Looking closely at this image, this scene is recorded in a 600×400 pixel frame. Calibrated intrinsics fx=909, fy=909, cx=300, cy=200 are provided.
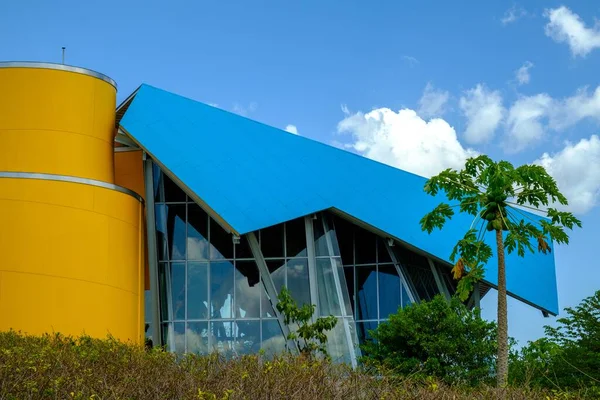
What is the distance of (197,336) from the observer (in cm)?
3127

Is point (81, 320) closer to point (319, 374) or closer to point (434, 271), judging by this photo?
point (434, 271)

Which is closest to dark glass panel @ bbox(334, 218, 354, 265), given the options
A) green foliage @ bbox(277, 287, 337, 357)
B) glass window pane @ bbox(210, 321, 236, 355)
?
green foliage @ bbox(277, 287, 337, 357)

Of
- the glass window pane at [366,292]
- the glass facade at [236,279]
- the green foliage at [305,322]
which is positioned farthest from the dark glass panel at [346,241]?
the green foliage at [305,322]

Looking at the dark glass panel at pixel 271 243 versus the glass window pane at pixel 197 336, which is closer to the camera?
the glass window pane at pixel 197 336

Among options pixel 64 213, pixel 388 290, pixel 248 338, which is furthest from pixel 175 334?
pixel 388 290

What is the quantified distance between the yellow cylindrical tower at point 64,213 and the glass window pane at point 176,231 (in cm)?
197

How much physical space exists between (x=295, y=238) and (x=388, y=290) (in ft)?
13.6

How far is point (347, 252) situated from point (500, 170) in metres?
8.57

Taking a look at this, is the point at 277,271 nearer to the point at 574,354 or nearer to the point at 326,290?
the point at 326,290

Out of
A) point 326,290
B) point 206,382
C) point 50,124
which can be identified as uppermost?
point 50,124

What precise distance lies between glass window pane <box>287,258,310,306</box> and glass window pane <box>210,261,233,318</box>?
2083 millimetres

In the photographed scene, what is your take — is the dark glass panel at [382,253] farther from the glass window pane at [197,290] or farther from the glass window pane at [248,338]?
the glass window pane at [197,290]

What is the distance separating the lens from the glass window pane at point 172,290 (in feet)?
103

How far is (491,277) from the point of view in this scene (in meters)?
32.8
